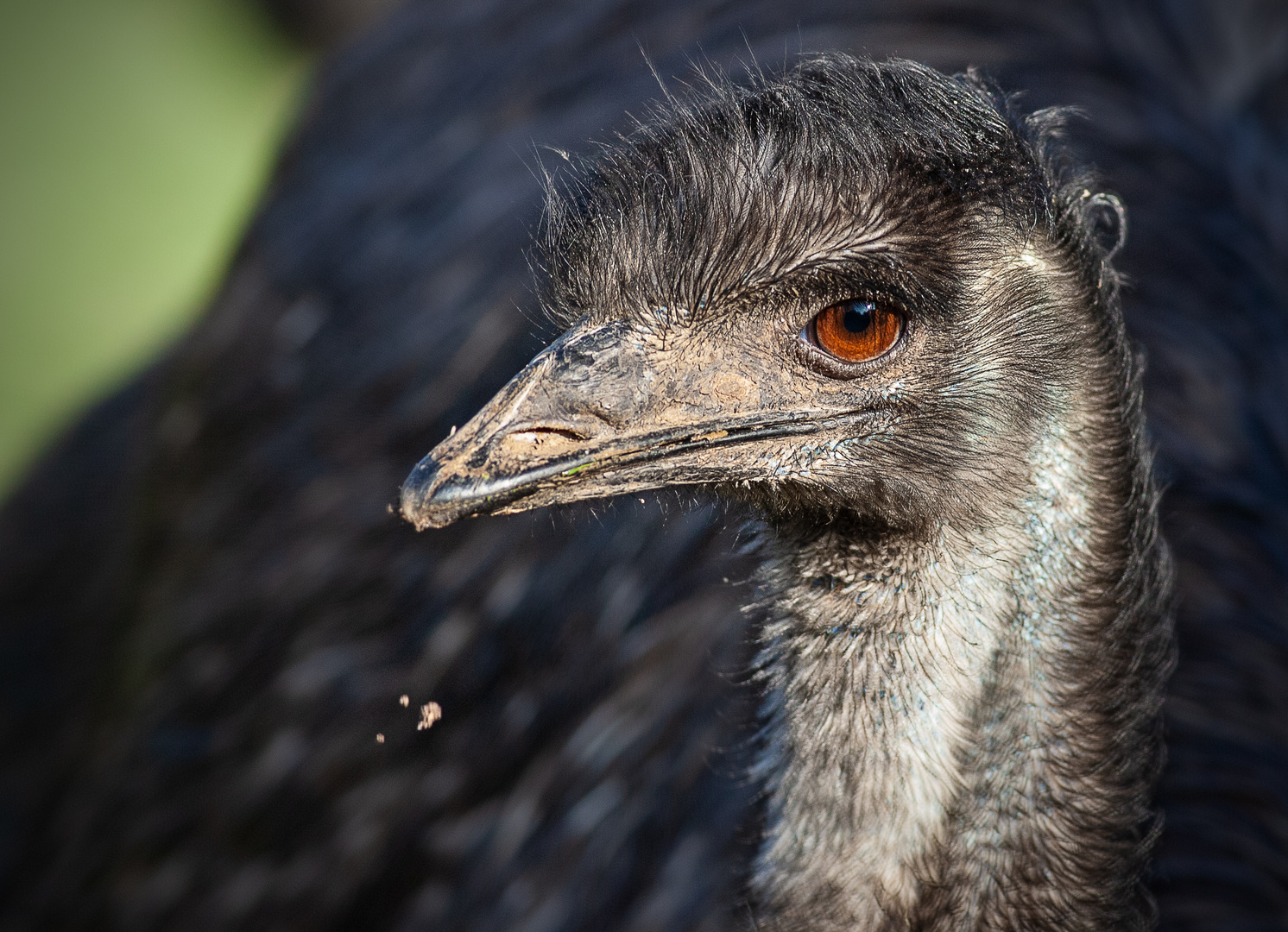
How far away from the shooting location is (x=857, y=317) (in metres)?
1.89

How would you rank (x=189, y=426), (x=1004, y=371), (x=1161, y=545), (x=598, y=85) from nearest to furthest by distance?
(x=1004, y=371) < (x=1161, y=545) < (x=598, y=85) < (x=189, y=426)

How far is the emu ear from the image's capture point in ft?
7.03

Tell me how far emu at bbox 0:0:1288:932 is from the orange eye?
50 centimetres

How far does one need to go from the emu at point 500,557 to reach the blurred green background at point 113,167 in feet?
6.34

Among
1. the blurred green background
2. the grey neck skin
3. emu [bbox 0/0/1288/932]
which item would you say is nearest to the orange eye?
the grey neck skin

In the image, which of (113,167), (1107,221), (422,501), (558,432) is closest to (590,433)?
(558,432)

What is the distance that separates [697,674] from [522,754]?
15.4 inches

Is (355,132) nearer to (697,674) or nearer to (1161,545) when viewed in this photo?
(697,674)

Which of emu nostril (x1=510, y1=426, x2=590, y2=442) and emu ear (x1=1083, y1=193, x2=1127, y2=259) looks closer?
emu nostril (x1=510, y1=426, x2=590, y2=442)

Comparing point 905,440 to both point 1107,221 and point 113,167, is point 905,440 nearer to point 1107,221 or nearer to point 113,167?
point 1107,221

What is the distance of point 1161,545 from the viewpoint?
84.5 inches

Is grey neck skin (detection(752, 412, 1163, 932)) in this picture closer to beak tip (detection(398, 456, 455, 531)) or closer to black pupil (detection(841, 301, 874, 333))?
black pupil (detection(841, 301, 874, 333))

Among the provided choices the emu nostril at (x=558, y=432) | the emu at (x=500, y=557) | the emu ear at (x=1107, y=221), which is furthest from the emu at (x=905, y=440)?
the emu at (x=500, y=557)

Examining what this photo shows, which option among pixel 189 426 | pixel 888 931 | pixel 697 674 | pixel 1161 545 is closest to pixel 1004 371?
pixel 1161 545
